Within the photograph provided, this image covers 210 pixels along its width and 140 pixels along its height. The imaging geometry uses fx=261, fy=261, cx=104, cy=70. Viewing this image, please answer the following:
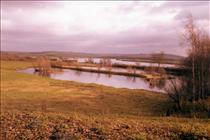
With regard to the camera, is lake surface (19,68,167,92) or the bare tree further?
the bare tree

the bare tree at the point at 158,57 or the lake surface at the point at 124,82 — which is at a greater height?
the bare tree at the point at 158,57

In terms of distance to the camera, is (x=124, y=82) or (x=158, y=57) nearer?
(x=124, y=82)

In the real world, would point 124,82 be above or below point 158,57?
below

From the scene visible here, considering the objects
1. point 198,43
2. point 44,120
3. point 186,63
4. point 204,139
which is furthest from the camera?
point 186,63

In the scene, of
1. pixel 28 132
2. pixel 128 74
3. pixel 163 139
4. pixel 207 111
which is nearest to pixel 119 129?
pixel 163 139

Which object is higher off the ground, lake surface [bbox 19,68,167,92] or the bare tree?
the bare tree

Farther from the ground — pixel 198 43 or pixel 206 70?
pixel 198 43

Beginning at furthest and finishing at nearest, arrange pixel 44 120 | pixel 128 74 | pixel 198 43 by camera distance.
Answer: pixel 128 74 < pixel 198 43 < pixel 44 120

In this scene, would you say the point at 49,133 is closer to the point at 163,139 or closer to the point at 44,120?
the point at 44,120

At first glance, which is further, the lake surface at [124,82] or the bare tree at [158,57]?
the bare tree at [158,57]

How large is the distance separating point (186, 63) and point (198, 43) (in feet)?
18.1

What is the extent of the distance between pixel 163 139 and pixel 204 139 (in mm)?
1344

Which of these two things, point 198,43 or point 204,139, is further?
point 198,43

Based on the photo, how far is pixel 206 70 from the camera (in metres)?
25.4
